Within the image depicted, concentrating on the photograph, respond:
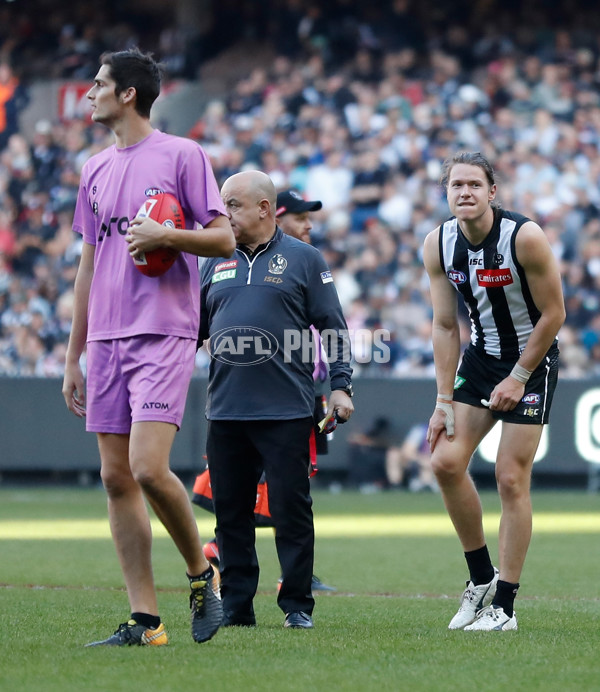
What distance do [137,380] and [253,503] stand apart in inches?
59.6

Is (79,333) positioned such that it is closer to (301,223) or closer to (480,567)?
(480,567)

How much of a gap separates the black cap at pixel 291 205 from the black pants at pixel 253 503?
1.80m

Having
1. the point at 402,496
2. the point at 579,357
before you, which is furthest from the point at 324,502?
the point at 579,357

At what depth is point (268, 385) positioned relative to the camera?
20.6ft

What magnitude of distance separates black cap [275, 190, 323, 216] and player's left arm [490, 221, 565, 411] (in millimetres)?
1947

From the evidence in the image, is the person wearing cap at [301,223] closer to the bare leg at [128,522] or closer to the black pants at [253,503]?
the black pants at [253,503]

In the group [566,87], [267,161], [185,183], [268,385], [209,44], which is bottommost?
[268,385]

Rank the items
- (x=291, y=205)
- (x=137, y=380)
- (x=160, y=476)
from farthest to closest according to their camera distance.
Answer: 1. (x=291, y=205)
2. (x=137, y=380)
3. (x=160, y=476)

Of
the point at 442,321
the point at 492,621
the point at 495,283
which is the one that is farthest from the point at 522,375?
the point at 492,621

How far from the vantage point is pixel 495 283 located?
6145 millimetres

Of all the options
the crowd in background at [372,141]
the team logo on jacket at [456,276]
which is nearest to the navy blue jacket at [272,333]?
the team logo on jacket at [456,276]

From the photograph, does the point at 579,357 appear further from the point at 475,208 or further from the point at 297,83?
the point at 475,208

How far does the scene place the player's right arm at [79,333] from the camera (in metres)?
5.48

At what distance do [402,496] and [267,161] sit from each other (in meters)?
7.48
